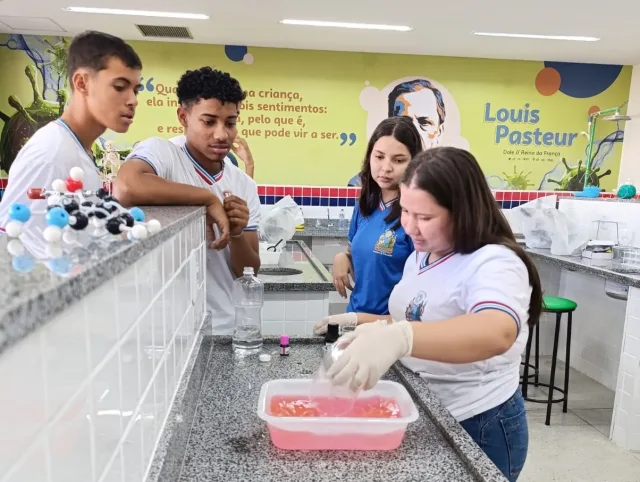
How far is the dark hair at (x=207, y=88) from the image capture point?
4.64ft

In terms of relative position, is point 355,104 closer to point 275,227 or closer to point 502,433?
point 275,227

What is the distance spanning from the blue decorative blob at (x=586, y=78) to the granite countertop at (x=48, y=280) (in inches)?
221

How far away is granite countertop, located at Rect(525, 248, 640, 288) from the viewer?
2646 mm

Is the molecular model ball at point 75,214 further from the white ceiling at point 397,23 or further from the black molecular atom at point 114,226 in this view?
the white ceiling at point 397,23

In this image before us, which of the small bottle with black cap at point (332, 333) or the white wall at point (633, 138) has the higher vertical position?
the white wall at point (633, 138)

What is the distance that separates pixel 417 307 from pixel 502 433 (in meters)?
0.37

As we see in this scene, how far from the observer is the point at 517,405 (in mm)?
1214

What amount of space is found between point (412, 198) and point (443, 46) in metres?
3.95

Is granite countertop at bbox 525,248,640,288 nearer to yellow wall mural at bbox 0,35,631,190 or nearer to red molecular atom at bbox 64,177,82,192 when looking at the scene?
yellow wall mural at bbox 0,35,631,190

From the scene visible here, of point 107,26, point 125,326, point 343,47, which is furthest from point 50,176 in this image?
point 343,47

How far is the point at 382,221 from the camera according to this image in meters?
1.80

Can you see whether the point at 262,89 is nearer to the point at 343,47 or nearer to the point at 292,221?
the point at 343,47

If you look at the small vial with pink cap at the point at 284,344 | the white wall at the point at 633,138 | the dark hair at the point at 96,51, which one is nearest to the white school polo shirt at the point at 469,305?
the small vial with pink cap at the point at 284,344

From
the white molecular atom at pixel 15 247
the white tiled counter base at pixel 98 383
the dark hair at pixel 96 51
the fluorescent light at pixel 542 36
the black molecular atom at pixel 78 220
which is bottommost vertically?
the white tiled counter base at pixel 98 383
